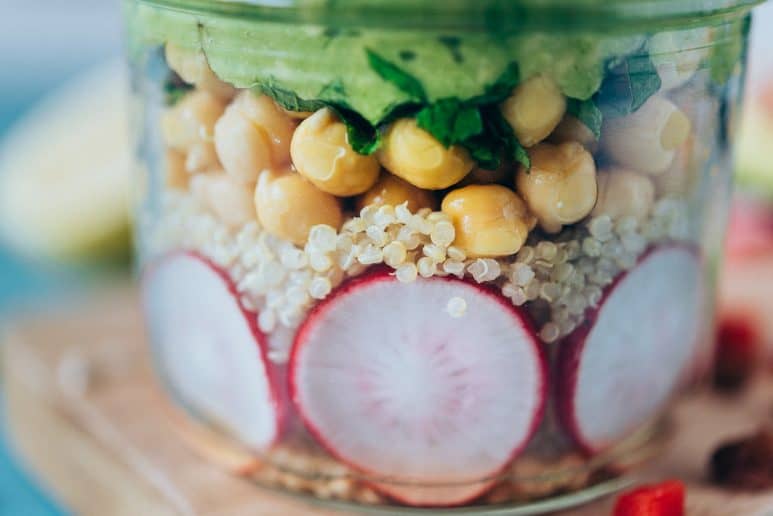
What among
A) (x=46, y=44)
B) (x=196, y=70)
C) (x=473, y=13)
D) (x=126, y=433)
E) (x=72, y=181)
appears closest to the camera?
(x=473, y=13)

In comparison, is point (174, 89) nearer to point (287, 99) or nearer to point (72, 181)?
point (287, 99)

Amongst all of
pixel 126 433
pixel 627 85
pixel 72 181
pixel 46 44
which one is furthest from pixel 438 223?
pixel 46 44

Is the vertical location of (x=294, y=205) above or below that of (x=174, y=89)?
below

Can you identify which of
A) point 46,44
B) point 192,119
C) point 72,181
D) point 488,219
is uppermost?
point 46,44

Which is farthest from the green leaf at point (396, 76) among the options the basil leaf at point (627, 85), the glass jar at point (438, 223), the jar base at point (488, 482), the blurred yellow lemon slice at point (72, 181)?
the blurred yellow lemon slice at point (72, 181)

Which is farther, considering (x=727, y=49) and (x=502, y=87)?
(x=727, y=49)

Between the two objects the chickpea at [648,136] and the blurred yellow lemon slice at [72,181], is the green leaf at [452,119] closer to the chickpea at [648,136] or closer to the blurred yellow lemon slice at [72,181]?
the chickpea at [648,136]
